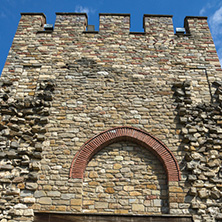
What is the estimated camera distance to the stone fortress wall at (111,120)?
5250mm

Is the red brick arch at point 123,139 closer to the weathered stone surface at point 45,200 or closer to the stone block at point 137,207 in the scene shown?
the weathered stone surface at point 45,200

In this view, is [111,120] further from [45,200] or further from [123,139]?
[45,200]

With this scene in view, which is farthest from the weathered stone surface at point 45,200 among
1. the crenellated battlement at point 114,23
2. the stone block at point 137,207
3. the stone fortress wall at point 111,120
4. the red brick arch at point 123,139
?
the crenellated battlement at point 114,23

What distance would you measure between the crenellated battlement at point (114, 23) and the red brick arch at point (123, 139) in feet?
11.4

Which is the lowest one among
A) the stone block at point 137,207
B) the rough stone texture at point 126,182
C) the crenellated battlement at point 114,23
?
the stone block at point 137,207

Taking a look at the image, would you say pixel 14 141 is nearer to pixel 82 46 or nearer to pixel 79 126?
pixel 79 126

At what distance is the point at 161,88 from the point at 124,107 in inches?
46.9

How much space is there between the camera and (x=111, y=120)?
20.2ft

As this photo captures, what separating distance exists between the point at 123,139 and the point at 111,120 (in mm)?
562

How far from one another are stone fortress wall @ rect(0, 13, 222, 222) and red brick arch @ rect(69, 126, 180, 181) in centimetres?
2

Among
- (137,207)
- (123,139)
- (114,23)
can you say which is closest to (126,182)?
(137,207)

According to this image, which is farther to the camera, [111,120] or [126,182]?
[111,120]

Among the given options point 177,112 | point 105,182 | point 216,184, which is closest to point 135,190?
point 105,182

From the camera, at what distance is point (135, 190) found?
5.42 m
